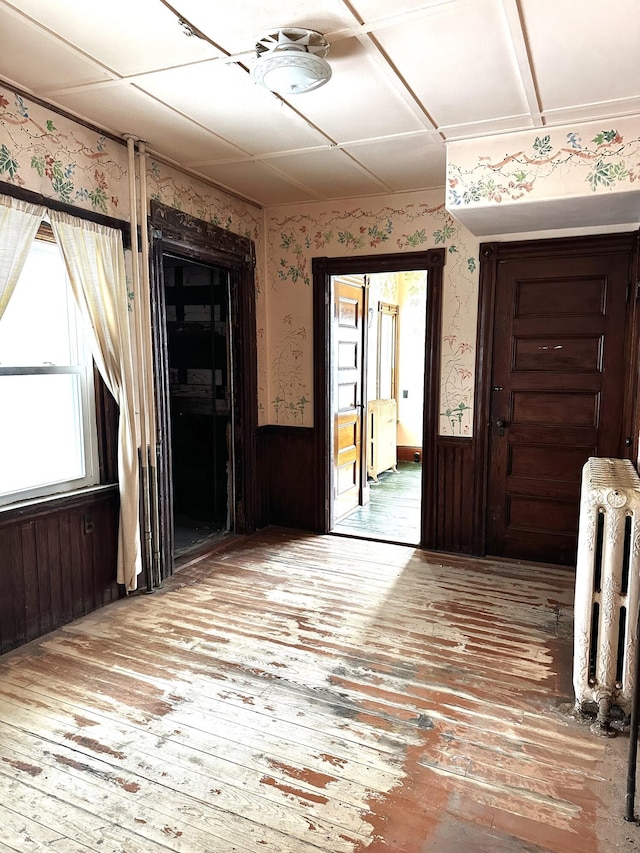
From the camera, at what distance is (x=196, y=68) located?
8.18 ft

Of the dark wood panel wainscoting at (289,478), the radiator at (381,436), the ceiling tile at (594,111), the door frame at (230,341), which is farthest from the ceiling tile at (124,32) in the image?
the radiator at (381,436)

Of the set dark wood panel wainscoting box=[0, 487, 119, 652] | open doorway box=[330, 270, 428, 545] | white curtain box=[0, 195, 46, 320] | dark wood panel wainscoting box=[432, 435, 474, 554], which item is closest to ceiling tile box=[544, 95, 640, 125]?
open doorway box=[330, 270, 428, 545]

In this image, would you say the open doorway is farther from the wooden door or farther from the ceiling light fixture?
the ceiling light fixture

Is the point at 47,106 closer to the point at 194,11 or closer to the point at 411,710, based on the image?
the point at 194,11

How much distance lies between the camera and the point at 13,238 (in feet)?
8.93

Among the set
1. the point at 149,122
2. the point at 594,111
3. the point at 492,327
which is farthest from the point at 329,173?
the point at 594,111

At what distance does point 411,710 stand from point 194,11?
2890 millimetres

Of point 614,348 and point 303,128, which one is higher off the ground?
point 303,128

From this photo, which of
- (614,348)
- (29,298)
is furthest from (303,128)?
(614,348)

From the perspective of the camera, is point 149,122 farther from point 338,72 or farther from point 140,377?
point 140,377

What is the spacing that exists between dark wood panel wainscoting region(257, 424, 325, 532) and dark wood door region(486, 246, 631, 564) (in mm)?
1482

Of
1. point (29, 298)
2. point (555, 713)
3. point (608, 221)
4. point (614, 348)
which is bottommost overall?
point (555, 713)

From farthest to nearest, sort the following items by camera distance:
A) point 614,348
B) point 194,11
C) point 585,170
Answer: point 614,348
point 585,170
point 194,11

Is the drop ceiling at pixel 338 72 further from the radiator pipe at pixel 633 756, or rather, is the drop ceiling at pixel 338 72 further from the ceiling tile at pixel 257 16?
the radiator pipe at pixel 633 756
